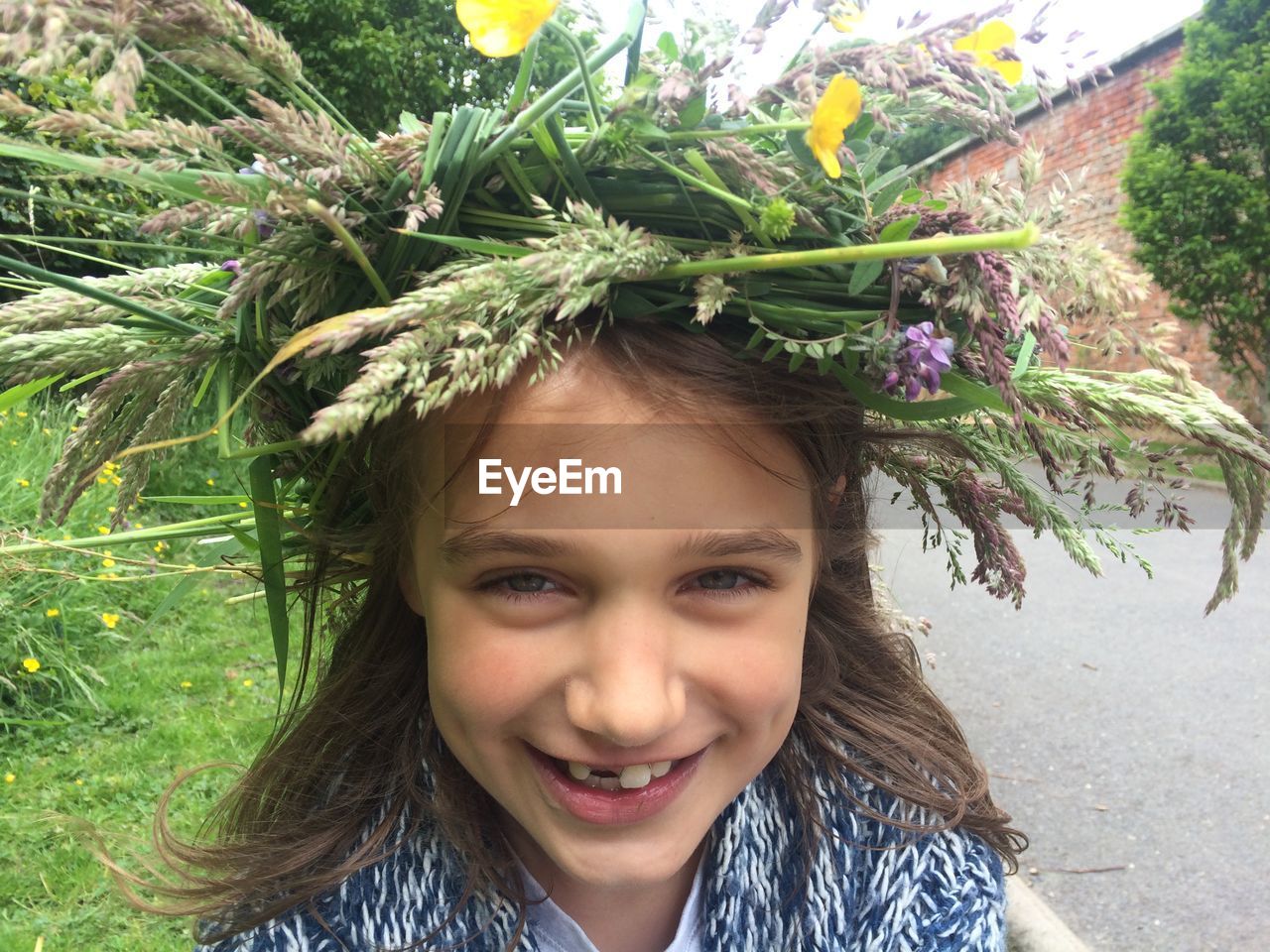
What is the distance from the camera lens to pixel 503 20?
0.76 m

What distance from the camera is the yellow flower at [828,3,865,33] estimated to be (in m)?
0.84

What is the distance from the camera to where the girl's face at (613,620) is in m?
1.03

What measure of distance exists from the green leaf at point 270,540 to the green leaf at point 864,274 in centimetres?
78

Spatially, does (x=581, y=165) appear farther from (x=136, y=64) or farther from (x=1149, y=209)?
(x=1149, y=209)

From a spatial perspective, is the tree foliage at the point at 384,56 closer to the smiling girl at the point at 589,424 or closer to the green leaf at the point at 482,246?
the smiling girl at the point at 589,424

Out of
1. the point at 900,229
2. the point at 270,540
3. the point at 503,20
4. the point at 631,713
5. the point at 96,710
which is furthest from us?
the point at 96,710

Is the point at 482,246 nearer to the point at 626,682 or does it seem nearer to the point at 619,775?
the point at 626,682

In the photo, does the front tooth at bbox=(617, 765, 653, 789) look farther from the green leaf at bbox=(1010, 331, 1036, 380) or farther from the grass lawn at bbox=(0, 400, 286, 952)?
the grass lawn at bbox=(0, 400, 286, 952)

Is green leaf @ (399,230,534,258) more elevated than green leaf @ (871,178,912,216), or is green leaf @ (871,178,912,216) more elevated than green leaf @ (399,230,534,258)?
green leaf @ (871,178,912,216)

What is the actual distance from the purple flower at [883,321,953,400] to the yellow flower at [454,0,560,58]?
455 millimetres

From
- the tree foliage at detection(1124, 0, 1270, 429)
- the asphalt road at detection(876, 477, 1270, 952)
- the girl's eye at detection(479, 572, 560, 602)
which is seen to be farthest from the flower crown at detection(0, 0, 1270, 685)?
the tree foliage at detection(1124, 0, 1270, 429)

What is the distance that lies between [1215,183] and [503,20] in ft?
36.4

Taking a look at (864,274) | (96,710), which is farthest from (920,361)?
(96,710)

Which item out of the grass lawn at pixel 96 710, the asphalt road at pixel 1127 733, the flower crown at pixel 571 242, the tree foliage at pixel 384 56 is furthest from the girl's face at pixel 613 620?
the tree foliage at pixel 384 56
